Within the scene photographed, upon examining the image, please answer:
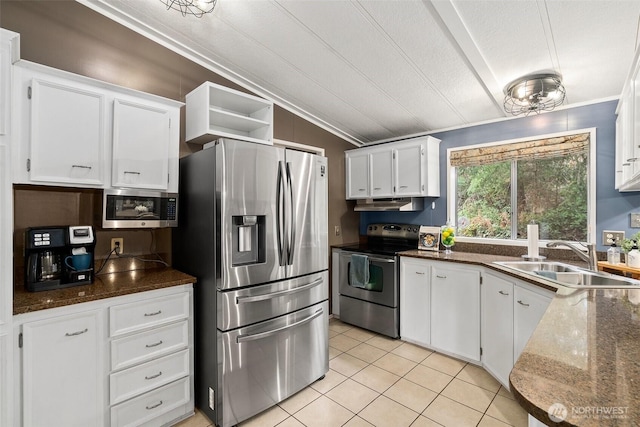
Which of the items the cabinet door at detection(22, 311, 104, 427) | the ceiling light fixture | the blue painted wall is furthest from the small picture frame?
the cabinet door at detection(22, 311, 104, 427)

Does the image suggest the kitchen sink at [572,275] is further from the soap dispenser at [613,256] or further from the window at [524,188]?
the window at [524,188]

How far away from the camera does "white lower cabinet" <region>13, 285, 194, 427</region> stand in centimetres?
152

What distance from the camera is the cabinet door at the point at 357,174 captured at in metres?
3.92

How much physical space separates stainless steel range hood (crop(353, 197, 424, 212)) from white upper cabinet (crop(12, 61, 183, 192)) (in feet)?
7.83

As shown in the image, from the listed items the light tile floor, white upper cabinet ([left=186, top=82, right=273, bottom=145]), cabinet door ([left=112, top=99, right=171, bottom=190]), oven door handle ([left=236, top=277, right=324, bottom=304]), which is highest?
white upper cabinet ([left=186, top=82, right=273, bottom=145])

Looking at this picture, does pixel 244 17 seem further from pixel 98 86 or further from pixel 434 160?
pixel 434 160

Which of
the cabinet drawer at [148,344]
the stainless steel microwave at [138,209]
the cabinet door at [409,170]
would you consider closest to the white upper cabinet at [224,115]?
the stainless steel microwave at [138,209]

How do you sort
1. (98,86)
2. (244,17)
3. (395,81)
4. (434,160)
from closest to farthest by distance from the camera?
(98,86) → (244,17) → (395,81) → (434,160)

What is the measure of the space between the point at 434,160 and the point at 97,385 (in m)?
3.50

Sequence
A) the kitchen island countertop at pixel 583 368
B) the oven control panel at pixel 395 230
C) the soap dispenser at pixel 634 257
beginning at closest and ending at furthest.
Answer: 1. the kitchen island countertop at pixel 583 368
2. the soap dispenser at pixel 634 257
3. the oven control panel at pixel 395 230

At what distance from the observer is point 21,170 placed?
1.70 m

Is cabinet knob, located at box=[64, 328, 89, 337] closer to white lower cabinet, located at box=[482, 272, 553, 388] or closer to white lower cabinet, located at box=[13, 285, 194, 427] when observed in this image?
white lower cabinet, located at box=[13, 285, 194, 427]

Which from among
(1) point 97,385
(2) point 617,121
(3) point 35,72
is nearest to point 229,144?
(3) point 35,72

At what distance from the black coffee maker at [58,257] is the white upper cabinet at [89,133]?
0.30 m
